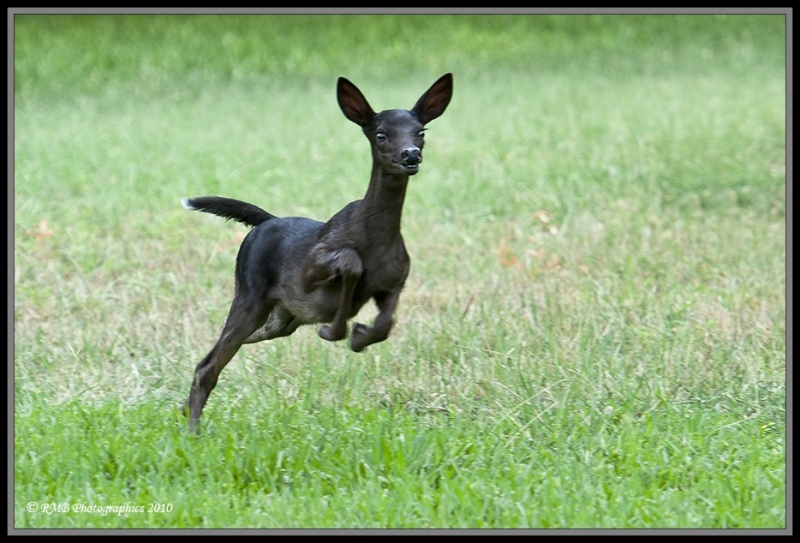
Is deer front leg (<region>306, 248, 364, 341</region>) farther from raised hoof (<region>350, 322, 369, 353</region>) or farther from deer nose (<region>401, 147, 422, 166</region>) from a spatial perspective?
deer nose (<region>401, 147, 422, 166</region>)

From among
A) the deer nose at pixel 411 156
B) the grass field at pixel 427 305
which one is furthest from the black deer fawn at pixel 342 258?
the grass field at pixel 427 305

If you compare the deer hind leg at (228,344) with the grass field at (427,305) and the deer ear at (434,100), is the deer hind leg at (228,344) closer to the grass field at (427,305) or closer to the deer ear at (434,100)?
the grass field at (427,305)

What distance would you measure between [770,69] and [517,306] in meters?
11.4

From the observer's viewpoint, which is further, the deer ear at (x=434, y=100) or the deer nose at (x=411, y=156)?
the deer ear at (x=434, y=100)

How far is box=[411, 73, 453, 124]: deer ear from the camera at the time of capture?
588 cm

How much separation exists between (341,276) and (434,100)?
1.01 m

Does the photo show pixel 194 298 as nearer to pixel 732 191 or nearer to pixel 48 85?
pixel 732 191

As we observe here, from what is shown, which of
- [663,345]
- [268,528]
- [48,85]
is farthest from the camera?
[48,85]

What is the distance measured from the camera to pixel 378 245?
5.74m

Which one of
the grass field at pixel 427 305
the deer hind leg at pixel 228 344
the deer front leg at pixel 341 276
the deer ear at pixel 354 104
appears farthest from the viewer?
the deer hind leg at pixel 228 344

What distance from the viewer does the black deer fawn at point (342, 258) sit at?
5.65m

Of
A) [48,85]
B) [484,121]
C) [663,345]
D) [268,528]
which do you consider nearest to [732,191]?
[484,121]

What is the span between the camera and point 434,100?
5.93 metres

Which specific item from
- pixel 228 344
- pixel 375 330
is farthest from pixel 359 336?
pixel 228 344
